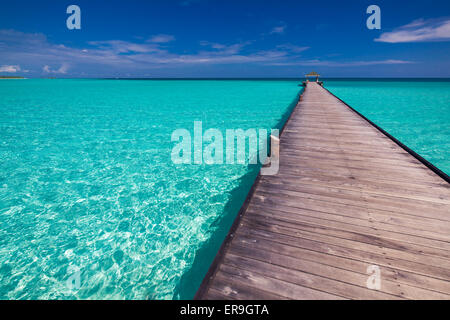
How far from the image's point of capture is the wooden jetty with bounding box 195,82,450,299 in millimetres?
2654

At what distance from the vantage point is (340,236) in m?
3.41

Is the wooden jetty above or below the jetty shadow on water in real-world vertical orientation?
above


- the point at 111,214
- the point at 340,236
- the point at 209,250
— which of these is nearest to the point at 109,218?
the point at 111,214

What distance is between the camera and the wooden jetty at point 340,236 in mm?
2654

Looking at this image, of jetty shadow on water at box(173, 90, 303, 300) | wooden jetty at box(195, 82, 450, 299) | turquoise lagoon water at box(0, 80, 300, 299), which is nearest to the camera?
wooden jetty at box(195, 82, 450, 299)

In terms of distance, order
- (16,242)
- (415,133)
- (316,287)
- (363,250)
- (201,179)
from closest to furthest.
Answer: (316,287)
(363,250)
(16,242)
(201,179)
(415,133)

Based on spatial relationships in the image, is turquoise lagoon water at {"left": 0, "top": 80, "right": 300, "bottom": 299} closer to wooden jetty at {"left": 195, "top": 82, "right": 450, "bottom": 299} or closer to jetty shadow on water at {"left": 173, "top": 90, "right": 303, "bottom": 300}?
jetty shadow on water at {"left": 173, "top": 90, "right": 303, "bottom": 300}

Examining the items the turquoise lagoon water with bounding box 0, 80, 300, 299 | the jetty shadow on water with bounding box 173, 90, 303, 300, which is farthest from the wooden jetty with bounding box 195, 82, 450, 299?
the turquoise lagoon water with bounding box 0, 80, 300, 299

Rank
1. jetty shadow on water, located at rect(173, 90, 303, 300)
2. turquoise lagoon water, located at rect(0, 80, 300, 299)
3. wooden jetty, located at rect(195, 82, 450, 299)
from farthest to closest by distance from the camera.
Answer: turquoise lagoon water, located at rect(0, 80, 300, 299) < jetty shadow on water, located at rect(173, 90, 303, 300) < wooden jetty, located at rect(195, 82, 450, 299)
